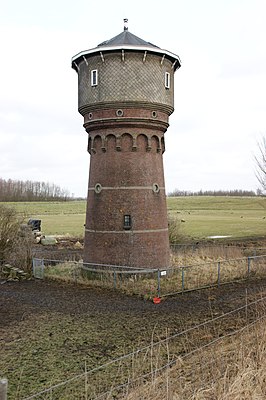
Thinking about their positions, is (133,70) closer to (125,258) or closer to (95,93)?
(95,93)

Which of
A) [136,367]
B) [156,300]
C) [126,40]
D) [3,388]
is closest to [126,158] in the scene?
[126,40]

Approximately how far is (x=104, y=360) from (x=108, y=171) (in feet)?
33.6

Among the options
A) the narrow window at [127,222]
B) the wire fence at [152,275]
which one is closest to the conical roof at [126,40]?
the narrow window at [127,222]

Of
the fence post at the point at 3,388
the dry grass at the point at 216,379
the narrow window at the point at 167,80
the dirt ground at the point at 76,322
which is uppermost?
the narrow window at the point at 167,80

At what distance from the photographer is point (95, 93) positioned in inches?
731

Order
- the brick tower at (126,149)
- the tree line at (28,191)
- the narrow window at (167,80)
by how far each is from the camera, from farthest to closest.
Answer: the tree line at (28,191) → the narrow window at (167,80) → the brick tower at (126,149)

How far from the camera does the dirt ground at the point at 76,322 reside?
9.37 m

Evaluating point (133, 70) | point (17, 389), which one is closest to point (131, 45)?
point (133, 70)

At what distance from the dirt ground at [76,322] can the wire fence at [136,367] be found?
1.61 feet

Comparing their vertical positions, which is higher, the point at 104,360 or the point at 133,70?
the point at 133,70

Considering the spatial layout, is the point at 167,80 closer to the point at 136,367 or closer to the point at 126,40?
the point at 126,40

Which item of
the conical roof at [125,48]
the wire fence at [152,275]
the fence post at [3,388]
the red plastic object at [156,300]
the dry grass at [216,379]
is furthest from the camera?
the conical roof at [125,48]

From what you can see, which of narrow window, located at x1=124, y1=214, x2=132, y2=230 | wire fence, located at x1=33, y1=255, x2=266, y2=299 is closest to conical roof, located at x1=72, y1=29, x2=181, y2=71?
narrow window, located at x1=124, y1=214, x2=132, y2=230

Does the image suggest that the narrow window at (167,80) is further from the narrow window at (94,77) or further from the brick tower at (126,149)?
the narrow window at (94,77)
